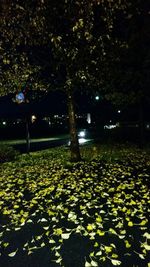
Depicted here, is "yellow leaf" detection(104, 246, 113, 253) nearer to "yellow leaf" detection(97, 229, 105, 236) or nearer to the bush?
"yellow leaf" detection(97, 229, 105, 236)

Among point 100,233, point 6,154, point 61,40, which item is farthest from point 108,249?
point 6,154

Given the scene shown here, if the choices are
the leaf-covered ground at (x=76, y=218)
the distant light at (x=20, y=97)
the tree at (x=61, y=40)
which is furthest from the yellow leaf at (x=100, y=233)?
the distant light at (x=20, y=97)

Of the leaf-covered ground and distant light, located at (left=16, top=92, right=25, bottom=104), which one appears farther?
distant light, located at (left=16, top=92, right=25, bottom=104)

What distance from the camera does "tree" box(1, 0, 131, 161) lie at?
10852mm

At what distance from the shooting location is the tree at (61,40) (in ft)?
35.6

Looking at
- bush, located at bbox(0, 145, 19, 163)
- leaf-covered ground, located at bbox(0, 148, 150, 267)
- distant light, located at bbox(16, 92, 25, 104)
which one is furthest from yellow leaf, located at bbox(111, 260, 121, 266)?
distant light, located at bbox(16, 92, 25, 104)

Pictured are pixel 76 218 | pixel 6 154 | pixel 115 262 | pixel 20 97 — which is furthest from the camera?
pixel 6 154

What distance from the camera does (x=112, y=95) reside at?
18969mm

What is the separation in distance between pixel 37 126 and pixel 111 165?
4100 centimetres

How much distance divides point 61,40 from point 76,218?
8.28 metres

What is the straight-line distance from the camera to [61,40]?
37.9 feet

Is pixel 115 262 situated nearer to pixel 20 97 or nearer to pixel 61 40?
pixel 61 40

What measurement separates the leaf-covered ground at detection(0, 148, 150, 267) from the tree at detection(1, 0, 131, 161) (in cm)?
461

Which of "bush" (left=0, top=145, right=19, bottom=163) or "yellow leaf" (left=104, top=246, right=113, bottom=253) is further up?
"bush" (left=0, top=145, right=19, bottom=163)
